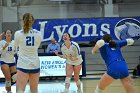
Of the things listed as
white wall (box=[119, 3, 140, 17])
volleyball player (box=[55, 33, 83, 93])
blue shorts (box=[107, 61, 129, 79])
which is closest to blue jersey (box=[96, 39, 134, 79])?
blue shorts (box=[107, 61, 129, 79])

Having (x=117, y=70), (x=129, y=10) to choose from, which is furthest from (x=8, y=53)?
(x=129, y=10)

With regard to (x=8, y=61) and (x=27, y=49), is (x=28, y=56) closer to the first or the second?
(x=27, y=49)

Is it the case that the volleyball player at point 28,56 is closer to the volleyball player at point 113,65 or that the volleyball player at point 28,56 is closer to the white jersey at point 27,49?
the white jersey at point 27,49

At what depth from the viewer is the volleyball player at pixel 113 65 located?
704 centimetres

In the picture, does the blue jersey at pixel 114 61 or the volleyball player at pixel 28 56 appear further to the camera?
the blue jersey at pixel 114 61

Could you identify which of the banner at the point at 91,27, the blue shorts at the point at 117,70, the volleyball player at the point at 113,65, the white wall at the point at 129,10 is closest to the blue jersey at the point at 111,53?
the volleyball player at the point at 113,65

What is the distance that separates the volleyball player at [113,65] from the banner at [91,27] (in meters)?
11.1

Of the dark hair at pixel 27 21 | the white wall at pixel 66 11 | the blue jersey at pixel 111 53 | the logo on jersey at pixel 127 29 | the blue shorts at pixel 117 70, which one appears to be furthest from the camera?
the white wall at pixel 66 11

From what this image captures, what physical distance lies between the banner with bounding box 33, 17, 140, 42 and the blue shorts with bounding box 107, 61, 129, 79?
1126cm

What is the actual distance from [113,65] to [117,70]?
0.46 feet

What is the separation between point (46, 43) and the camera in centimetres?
1859

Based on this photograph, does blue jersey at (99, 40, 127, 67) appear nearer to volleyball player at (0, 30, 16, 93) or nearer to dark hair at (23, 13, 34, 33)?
dark hair at (23, 13, 34, 33)

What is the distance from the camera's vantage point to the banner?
60.0ft

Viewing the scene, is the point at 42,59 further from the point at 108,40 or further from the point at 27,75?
the point at 27,75
